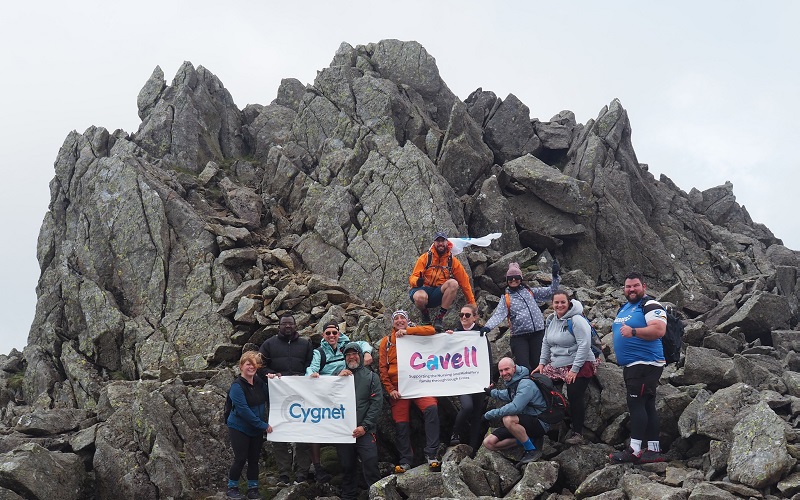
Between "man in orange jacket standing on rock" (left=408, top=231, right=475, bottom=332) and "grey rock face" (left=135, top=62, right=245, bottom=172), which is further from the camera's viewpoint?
"grey rock face" (left=135, top=62, right=245, bottom=172)

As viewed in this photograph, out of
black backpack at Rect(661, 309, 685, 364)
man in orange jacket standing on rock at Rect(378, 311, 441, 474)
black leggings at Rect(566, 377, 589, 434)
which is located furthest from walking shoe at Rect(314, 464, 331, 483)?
black backpack at Rect(661, 309, 685, 364)

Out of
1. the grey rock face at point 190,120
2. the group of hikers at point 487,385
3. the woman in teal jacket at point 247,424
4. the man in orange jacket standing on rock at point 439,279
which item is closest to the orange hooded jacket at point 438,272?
the man in orange jacket standing on rock at point 439,279

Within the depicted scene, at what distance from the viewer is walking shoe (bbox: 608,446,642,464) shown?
50.6 ft

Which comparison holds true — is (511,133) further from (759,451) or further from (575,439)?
(759,451)

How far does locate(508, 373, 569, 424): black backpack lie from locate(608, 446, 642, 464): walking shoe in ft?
4.99

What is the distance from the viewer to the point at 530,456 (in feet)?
52.5

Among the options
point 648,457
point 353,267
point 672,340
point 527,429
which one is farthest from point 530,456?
point 353,267

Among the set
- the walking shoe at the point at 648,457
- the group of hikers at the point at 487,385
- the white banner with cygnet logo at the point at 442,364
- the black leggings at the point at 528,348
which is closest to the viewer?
the walking shoe at the point at 648,457

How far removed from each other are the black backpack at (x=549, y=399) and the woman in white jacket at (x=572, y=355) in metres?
0.50

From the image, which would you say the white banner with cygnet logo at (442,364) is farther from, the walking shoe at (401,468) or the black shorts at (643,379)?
the black shorts at (643,379)

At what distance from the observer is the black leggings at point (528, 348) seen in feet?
60.4

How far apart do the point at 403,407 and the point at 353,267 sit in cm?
1173

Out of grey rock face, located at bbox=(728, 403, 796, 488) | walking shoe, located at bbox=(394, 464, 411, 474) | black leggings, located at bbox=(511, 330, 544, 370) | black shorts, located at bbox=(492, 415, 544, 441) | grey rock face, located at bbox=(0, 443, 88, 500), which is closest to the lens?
grey rock face, located at bbox=(728, 403, 796, 488)

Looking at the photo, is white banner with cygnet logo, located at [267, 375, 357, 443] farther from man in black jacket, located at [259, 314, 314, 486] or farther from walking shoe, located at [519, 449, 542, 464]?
walking shoe, located at [519, 449, 542, 464]
